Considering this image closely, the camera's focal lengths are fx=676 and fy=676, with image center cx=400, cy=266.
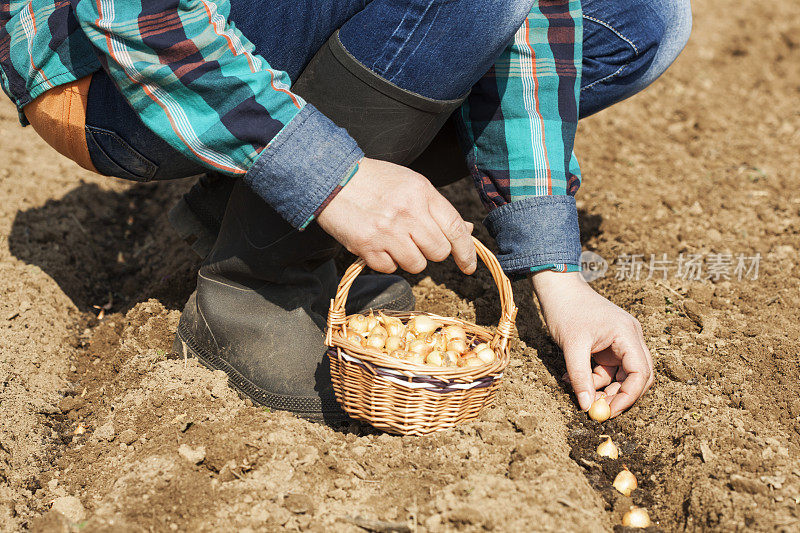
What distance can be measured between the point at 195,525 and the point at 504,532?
2.04ft

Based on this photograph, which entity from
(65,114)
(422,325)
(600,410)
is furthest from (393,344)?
(65,114)

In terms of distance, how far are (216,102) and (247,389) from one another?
2.62 ft

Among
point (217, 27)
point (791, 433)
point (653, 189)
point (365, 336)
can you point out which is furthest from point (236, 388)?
point (653, 189)

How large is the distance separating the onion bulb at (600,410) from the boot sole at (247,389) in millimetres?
629

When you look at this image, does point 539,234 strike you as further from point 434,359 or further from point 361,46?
point 361,46

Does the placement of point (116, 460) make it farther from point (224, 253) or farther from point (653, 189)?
point (653, 189)

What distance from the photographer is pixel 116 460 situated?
1.60m

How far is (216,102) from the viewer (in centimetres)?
131

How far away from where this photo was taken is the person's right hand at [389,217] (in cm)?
134

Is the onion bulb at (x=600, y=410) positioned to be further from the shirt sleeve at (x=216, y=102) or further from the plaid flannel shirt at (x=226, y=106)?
the shirt sleeve at (x=216, y=102)

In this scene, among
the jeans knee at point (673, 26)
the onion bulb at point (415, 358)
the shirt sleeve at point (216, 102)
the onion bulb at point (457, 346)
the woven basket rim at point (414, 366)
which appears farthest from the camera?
the jeans knee at point (673, 26)

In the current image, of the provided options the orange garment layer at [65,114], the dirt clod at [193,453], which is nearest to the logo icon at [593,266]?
the dirt clod at [193,453]
